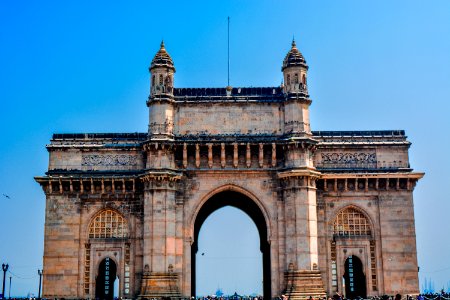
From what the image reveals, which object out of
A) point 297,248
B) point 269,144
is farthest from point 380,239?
point 269,144

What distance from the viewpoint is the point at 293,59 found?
1647 inches

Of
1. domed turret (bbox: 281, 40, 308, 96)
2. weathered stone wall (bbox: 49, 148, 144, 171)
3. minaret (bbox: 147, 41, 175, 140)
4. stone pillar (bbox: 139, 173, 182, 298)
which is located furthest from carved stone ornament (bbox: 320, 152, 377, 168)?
weathered stone wall (bbox: 49, 148, 144, 171)

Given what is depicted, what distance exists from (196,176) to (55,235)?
990 centimetres

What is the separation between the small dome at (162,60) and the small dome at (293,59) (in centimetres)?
760

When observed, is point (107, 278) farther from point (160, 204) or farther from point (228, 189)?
point (228, 189)

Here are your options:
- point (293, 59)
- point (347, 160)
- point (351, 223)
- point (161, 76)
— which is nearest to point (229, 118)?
point (161, 76)

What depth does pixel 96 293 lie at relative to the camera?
137 ft

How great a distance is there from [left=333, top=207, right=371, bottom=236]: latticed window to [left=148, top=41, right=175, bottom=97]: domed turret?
14.0 meters

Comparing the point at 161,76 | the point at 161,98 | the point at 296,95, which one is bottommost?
the point at 161,98

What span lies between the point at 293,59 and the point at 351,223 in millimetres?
11575

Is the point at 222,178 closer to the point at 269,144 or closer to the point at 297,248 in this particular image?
the point at 269,144

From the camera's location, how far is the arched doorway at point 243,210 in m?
42.7

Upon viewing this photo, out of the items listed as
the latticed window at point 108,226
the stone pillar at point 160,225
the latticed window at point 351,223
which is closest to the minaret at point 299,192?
the latticed window at point 351,223

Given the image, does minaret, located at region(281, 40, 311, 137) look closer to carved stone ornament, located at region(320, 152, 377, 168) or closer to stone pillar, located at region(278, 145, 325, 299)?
stone pillar, located at region(278, 145, 325, 299)
